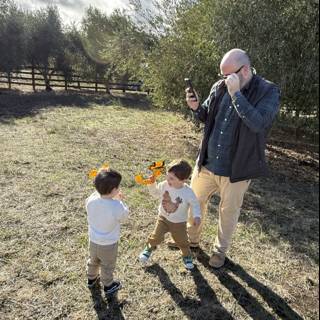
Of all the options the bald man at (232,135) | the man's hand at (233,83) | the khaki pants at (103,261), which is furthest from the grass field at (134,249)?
the man's hand at (233,83)

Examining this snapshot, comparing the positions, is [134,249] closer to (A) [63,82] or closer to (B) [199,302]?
(B) [199,302]

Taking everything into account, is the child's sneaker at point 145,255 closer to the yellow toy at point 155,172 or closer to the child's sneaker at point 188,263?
the child's sneaker at point 188,263

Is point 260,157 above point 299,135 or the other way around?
above

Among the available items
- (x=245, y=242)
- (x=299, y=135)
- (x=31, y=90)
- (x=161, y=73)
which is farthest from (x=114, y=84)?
(x=245, y=242)

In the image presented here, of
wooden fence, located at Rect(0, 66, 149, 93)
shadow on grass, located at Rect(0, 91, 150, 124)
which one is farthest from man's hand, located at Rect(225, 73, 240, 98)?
wooden fence, located at Rect(0, 66, 149, 93)

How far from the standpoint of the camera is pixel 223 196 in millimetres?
3611

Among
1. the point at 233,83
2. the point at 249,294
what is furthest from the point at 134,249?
the point at 233,83

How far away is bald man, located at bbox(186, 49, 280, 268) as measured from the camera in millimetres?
3066

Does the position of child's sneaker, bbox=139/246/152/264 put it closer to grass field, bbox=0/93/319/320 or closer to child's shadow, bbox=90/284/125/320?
grass field, bbox=0/93/319/320

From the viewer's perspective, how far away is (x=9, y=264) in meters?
3.56

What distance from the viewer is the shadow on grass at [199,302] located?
10.5 feet

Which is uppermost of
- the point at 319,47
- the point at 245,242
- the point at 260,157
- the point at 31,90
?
the point at 319,47

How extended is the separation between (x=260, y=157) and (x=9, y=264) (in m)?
2.58

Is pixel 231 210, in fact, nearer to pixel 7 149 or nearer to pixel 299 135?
pixel 7 149
